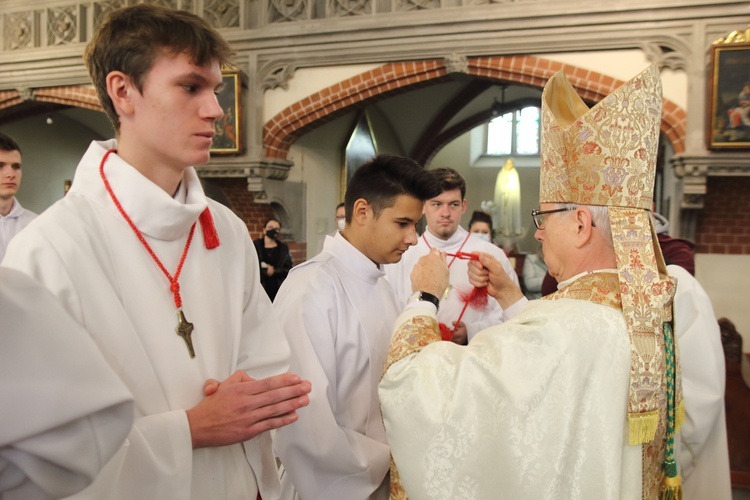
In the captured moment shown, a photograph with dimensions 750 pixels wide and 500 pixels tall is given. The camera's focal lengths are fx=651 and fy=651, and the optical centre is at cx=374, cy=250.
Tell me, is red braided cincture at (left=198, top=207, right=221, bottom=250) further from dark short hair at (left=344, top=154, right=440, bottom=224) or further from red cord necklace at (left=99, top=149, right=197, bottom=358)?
Result: dark short hair at (left=344, top=154, right=440, bottom=224)

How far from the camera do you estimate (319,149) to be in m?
8.50

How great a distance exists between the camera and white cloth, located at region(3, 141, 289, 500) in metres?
1.27

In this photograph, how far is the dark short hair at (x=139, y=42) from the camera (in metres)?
1.44

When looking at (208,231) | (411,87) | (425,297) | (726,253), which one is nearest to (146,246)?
(208,231)

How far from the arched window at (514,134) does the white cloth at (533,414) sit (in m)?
14.6

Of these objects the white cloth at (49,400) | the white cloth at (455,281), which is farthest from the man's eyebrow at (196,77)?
the white cloth at (455,281)

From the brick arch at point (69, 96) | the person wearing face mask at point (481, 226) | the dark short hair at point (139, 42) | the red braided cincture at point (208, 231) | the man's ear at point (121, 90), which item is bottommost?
the person wearing face mask at point (481, 226)

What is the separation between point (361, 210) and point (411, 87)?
5093mm

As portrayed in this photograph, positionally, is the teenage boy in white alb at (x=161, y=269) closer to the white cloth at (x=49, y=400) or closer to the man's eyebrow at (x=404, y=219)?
the white cloth at (x=49, y=400)

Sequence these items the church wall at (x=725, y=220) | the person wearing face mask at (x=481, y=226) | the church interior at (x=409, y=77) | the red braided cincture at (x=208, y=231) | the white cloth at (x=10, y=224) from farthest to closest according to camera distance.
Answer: the church wall at (x=725, y=220) → the church interior at (x=409, y=77) → the person wearing face mask at (x=481, y=226) → the white cloth at (x=10, y=224) → the red braided cincture at (x=208, y=231)

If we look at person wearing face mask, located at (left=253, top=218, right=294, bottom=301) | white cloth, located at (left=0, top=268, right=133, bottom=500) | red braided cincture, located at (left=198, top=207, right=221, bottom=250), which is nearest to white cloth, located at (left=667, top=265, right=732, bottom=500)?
red braided cincture, located at (left=198, top=207, right=221, bottom=250)

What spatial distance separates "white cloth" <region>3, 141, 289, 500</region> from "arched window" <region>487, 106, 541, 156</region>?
1460 centimetres

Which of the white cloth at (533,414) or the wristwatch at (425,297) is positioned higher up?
the wristwatch at (425,297)

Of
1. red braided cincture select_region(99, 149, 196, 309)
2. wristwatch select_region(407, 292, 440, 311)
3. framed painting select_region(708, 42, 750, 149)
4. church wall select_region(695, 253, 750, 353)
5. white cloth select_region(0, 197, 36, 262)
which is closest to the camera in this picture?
red braided cincture select_region(99, 149, 196, 309)
